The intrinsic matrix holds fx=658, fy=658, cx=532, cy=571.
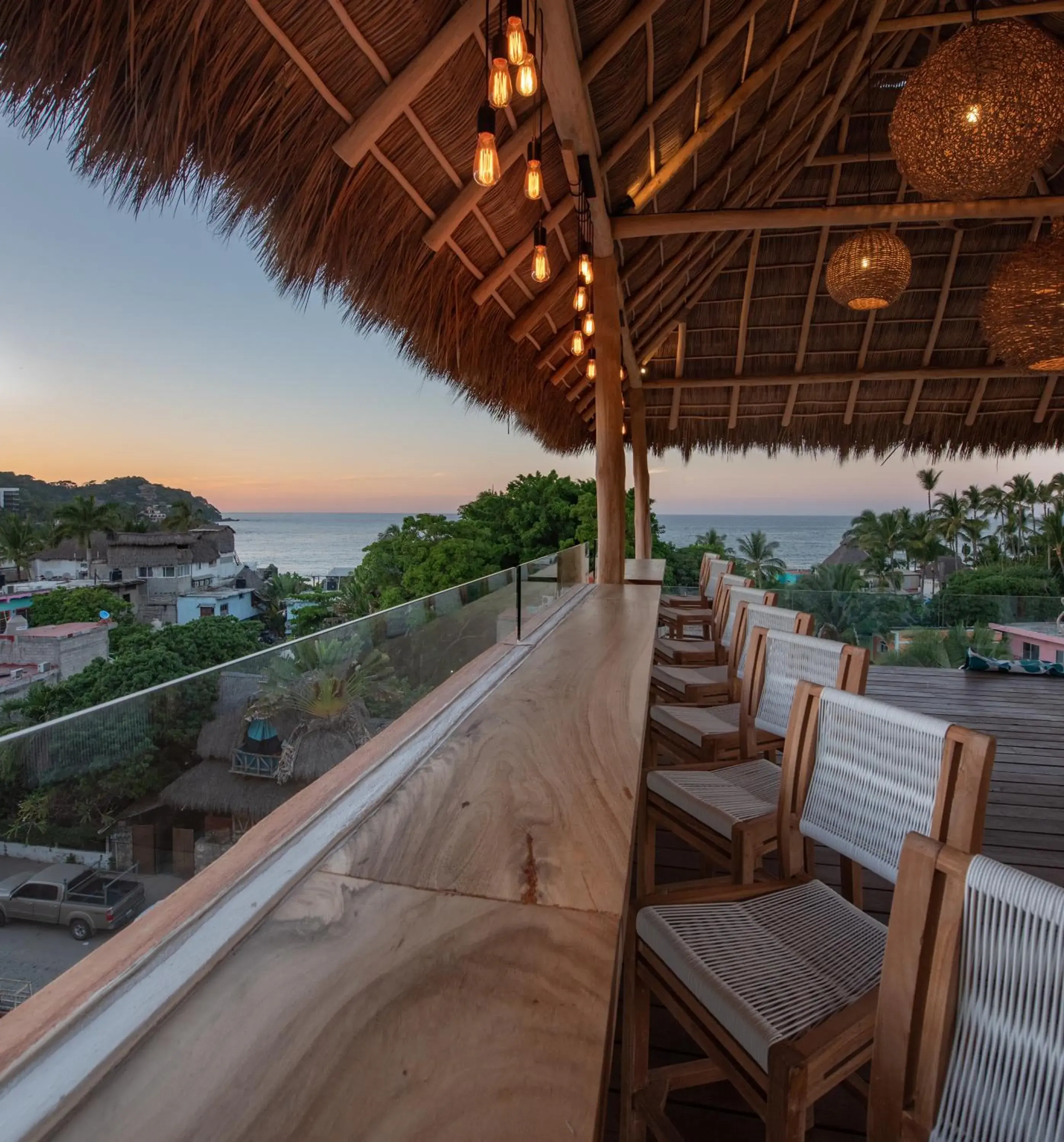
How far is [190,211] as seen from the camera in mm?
2525

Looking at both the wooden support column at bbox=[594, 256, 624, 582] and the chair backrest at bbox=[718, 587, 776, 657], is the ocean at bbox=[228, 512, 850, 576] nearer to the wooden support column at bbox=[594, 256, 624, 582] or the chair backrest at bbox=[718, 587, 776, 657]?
the wooden support column at bbox=[594, 256, 624, 582]

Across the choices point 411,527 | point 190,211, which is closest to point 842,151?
point 190,211

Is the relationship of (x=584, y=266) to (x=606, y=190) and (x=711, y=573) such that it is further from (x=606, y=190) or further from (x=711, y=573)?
(x=711, y=573)

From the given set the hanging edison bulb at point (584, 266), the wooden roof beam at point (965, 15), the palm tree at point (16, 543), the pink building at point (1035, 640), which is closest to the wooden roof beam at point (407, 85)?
the hanging edison bulb at point (584, 266)

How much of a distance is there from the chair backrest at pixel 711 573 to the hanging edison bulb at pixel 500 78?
151 inches

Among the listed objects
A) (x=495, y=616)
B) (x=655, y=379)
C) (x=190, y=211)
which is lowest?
(x=495, y=616)

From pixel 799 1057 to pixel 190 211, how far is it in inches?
122

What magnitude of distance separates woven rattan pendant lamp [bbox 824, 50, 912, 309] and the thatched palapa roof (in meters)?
0.54

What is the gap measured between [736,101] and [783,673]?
394 centimetres

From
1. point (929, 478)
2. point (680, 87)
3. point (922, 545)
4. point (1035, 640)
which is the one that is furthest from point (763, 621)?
point (929, 478)

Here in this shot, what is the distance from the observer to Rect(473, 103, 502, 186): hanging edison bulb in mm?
1750

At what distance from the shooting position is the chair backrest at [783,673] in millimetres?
1685

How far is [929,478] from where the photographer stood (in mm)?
34000

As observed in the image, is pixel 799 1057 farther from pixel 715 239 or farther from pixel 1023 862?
pixel 715 239
